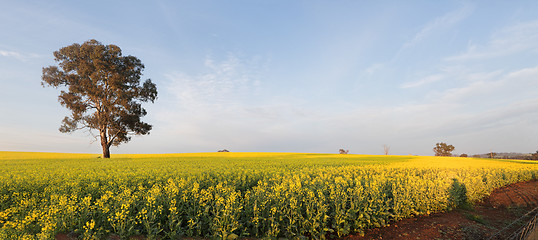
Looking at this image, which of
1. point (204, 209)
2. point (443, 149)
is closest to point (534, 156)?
point (443, 149)

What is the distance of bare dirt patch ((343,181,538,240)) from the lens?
6.73 metres

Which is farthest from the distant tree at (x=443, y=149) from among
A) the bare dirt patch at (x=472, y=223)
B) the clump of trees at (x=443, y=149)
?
the bare dirt patch at (x=472, y=223)

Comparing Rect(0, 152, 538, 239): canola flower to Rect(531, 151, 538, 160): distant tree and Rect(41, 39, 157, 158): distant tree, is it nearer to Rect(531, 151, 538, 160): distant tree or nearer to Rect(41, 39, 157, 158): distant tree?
Rect(41, 39, 157, 158): distant tree

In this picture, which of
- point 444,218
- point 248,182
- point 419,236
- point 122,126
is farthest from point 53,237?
point 122,126

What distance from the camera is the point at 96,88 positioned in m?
33.8

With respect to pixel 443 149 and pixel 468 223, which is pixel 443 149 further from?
pixel 468 223

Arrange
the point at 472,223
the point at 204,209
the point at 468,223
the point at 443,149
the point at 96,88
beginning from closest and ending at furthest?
the point at 204,209
the point at 468,223
the point at 472,223
the point at 96,88
the point at 443,149

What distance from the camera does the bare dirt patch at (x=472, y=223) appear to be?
6734 millimetres

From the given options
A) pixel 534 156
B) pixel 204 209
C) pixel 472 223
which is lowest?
pixel 472 223

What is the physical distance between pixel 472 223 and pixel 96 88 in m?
39.7

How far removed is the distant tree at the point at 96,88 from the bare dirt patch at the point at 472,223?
35.4 metres

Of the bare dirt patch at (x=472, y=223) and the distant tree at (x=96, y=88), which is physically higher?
the distant tree at (x=96, y=88)

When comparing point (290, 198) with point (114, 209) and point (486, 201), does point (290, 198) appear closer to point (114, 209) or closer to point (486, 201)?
point (114, 209)

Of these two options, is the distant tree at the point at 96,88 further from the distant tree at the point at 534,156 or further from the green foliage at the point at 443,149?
the green foliage at the point at 443,149
